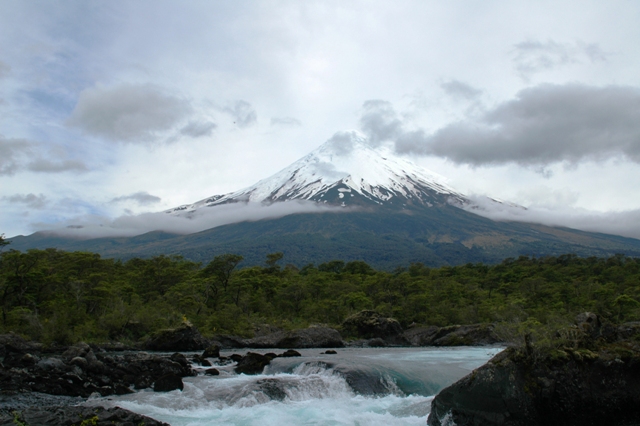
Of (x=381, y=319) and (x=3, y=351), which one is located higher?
(x=3, y=351)

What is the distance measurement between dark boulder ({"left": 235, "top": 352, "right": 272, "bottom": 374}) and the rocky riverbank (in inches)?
399

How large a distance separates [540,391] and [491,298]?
41654mm

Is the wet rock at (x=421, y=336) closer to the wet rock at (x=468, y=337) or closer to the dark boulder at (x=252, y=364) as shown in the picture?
the wet rock at (x=468, y=337)

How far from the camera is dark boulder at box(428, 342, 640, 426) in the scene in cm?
864

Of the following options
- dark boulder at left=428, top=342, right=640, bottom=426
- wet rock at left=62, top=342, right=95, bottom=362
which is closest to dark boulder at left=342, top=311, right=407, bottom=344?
wet rock at left=62, top=342, right=95, bottom=362

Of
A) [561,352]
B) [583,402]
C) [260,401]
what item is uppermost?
[561,352]

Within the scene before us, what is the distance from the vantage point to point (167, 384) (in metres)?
14.1

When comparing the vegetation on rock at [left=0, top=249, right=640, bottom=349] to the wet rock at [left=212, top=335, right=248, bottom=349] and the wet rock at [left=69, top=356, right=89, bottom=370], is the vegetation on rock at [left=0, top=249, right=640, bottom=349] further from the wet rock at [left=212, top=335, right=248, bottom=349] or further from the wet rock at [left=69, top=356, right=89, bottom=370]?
the wet rock at [left=69, top=356, right=89, bottom=370]

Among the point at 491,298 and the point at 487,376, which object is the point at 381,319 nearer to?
the point at 491,298

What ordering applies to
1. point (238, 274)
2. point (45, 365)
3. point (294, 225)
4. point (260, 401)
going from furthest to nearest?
1. point (294, 225)
2. point (238, 274)
3. point (45, 365)
4. point (260, 401)

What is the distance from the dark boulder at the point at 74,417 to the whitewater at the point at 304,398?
1.97 metres

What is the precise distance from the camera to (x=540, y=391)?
28.6ft

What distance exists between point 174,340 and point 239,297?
16.6 meters

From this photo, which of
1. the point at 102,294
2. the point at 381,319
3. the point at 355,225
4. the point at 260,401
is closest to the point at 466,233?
the point at 355,225
